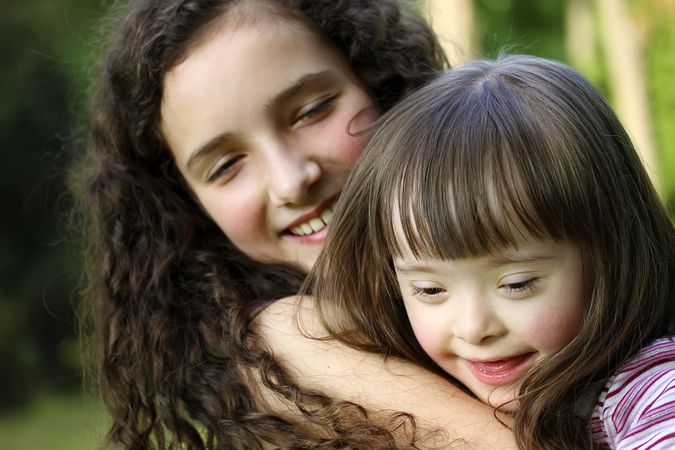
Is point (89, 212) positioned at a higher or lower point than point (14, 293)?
higher

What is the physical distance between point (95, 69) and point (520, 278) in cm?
208

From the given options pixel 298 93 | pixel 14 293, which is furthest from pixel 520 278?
pixel 14 293

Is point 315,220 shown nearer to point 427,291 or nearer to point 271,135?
point 271,135

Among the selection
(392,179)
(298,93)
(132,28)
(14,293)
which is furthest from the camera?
(14,293)

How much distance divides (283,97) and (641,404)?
1.45m

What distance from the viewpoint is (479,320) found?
2422 millimetres

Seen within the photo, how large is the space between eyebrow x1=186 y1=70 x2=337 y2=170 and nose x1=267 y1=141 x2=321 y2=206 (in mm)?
138

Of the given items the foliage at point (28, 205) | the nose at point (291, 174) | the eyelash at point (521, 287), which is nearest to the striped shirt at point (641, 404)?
the eyelash at point (521, 287)

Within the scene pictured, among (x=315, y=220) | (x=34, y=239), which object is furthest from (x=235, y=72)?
(x=34, y=239)

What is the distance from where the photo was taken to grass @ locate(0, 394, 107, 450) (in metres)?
11.9

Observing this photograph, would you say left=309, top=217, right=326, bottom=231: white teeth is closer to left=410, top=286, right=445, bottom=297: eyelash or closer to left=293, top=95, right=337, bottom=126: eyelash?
left=293, top=95, right=337, bottom=126: eyelash

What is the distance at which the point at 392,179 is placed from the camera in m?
2.62

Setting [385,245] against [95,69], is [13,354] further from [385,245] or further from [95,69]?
[385,245]

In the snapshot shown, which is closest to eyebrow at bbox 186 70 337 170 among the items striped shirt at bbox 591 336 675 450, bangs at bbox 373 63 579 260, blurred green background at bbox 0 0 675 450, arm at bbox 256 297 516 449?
arm at bbox 256 297 516 449
